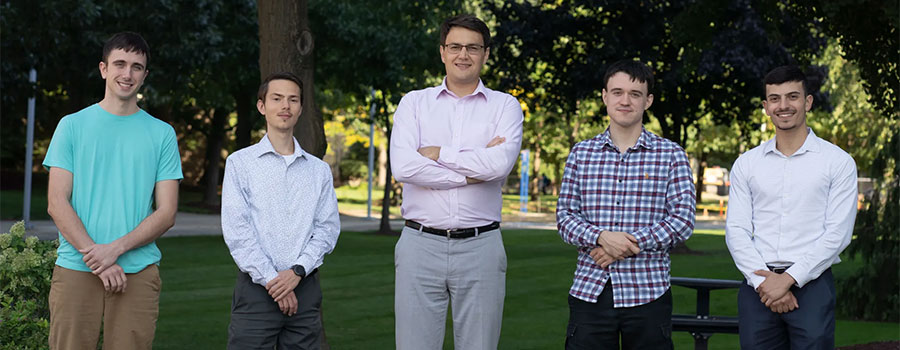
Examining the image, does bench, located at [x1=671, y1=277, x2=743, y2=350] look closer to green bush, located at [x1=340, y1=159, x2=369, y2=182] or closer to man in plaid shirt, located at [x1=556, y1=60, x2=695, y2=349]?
man in plaid shirt, located at [x1=556, y1=60, x2=695, y2=349]

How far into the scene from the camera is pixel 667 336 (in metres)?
4.68

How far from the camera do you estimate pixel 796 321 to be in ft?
15.7

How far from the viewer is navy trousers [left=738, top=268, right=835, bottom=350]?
4777mm

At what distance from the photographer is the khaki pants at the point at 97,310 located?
4754 millimetres

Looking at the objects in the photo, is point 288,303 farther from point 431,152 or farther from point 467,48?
point 467,48

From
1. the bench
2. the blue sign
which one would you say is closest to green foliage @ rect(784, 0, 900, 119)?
the bench

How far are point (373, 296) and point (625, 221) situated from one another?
9.43 metres

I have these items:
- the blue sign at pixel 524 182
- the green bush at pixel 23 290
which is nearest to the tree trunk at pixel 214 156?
the blue sign at pixel 524 182

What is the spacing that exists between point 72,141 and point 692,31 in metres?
5.47

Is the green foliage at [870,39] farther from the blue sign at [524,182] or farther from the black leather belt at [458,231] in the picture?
the blue sign at [524,182]

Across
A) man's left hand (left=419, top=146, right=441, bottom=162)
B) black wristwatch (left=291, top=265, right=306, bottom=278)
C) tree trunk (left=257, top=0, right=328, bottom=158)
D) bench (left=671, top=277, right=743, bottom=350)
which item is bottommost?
bench (left=671, top=277, right=743, bottom=350)

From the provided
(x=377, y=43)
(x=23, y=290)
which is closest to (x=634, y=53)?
(x=377, y=43)

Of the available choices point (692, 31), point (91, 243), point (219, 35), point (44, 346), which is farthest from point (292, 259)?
point (219, 35)

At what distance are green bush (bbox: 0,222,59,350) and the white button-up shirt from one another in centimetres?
405
